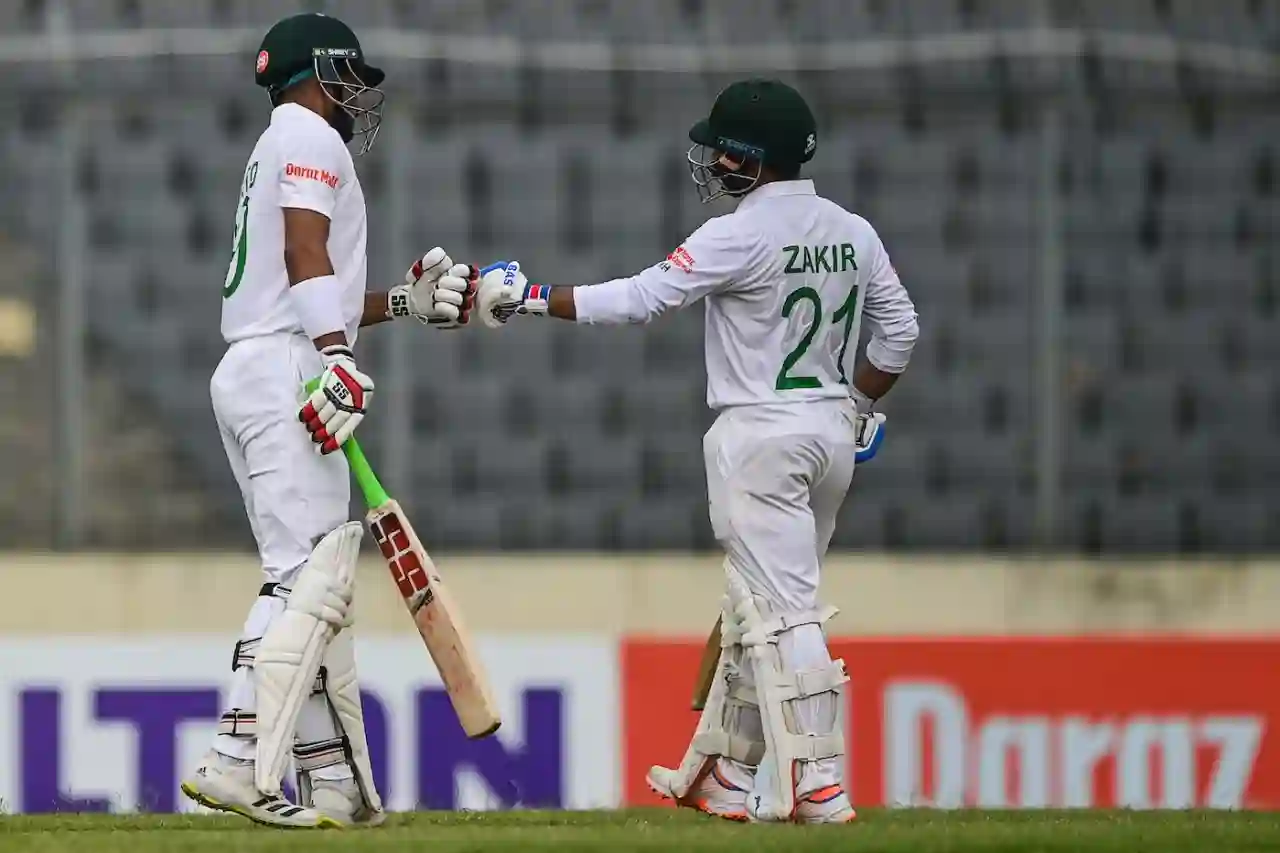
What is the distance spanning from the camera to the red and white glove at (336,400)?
6.38 metres

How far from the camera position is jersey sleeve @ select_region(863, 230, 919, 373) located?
7.15 m

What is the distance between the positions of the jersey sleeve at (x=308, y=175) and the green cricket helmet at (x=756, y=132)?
97 centimetres

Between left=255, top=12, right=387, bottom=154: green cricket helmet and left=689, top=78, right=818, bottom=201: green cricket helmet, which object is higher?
left=255, top=12, right=387, bottom=154: green cricket helmet

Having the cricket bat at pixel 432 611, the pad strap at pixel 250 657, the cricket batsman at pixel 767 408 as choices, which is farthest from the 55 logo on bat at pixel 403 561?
the cricket batsman at pixel 767 408

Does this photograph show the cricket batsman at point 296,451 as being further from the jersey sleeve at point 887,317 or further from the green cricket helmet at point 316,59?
the jersey sleeve at point 887,317

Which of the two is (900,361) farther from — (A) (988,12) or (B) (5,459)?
(B) (5,459)

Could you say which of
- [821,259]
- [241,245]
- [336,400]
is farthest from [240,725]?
[821,259]

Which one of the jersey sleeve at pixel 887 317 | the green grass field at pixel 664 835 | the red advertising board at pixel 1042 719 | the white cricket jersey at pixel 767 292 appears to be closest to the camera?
the green grass field at pixel 664 835

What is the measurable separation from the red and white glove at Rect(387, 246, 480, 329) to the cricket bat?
488mm

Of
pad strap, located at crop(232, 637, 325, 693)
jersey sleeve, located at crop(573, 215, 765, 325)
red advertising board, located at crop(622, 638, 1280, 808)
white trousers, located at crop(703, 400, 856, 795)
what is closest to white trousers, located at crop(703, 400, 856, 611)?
white trousers, located at crop(703, 400, 856, 795)

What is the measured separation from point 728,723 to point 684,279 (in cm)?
107

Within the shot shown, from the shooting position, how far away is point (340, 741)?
6.53 m

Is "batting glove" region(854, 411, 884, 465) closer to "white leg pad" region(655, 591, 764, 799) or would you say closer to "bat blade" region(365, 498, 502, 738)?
"white leg pad" region(655, 591, 764, 799)

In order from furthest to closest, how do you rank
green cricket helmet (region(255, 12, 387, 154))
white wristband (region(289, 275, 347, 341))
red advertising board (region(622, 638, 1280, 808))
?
1. red advertising board (region(622, 638, 1280, 808))
2. green cricket helmet (region(255, 12, 387, 154))
3. white wristband (region(289, 275, 347, 341))
